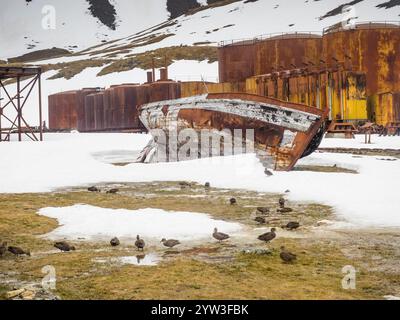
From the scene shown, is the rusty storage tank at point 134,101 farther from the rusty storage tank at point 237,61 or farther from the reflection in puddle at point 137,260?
the reflection in puddle at point 137,260

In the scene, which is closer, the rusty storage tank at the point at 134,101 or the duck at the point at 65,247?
the duck at the point at 65,247

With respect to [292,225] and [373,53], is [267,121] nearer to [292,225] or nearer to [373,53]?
[292,225]

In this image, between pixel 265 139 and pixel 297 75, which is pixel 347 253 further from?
pixel 297 75

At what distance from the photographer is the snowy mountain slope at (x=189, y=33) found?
198ft

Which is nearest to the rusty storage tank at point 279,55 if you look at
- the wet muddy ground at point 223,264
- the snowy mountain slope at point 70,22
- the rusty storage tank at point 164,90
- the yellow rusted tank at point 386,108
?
the rusty storage tank at point 164,90

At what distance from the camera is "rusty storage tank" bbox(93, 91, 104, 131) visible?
123 feet

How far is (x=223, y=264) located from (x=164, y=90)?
97.1 feet

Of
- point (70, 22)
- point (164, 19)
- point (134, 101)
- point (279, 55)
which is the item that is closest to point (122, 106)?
point (134, 101)

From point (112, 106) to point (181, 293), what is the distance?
3328 centimetres

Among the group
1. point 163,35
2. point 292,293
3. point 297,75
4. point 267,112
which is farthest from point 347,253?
point 163,35

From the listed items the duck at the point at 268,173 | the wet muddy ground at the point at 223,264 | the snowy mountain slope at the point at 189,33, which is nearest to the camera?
the wet muddy ground at the point at 223,264

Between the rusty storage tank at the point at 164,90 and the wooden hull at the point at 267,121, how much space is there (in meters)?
19.7

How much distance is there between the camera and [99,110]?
37750mm
